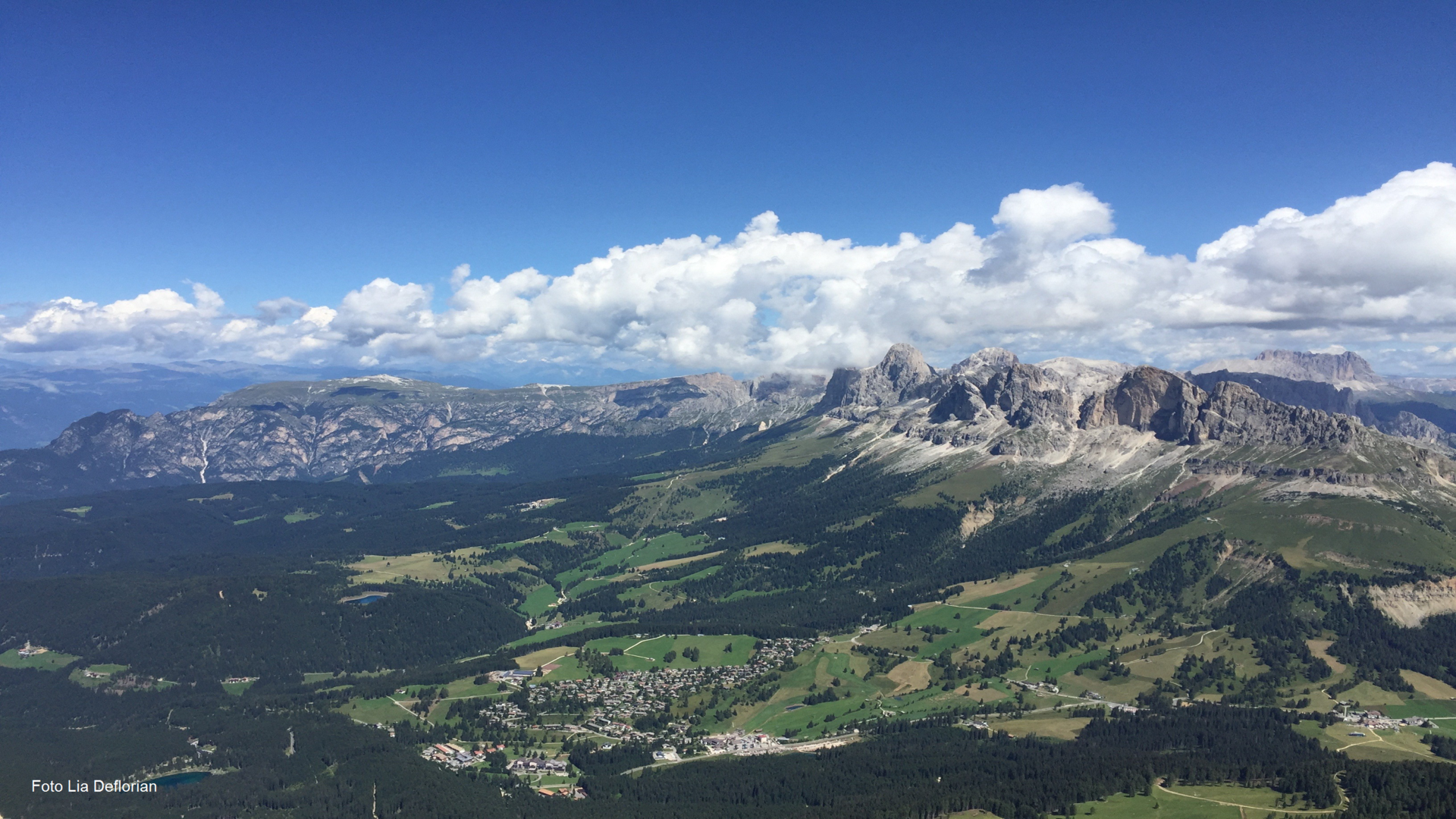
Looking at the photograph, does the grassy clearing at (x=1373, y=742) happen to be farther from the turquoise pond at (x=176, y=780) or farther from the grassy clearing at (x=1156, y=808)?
the turquoise pond at (x=176, y=780)

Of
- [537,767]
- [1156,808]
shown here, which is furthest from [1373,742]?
[537,767]

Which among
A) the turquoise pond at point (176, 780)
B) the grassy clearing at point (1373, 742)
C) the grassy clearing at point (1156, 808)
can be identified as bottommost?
the turquoise pond at point (176, 780)

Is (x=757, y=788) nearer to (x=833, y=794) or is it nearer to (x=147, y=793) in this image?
(x=833, y=794)

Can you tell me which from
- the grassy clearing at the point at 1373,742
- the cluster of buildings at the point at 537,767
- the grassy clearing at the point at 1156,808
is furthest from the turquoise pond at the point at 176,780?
the grassy clearing at the point at 1373,742

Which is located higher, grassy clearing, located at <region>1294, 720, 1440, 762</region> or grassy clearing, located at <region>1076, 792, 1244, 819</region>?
grassy clearing, located at <region>1076, 792, 1244, 819</region>

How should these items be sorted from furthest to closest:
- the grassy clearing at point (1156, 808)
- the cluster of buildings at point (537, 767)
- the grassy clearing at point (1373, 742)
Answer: the cluster of buildings at point (537, 767) < the grassy clearing at point (1373, 742) < the grassy clearing at point (1156, 808)

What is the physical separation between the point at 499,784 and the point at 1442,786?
16969 centimetres

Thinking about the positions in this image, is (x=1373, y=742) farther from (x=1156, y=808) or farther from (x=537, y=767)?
(x=537, y=767)

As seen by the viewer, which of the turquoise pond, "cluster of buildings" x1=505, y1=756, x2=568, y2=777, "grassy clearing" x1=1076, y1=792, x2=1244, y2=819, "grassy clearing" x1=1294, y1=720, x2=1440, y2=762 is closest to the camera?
"grassy clearing" x1=1076, y1=792, x2=1244, y2=819

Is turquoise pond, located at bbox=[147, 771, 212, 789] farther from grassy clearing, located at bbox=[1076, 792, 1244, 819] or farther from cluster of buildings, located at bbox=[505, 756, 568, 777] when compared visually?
grassy clearing, located at bbox=[1076, 792, 1244, 819]

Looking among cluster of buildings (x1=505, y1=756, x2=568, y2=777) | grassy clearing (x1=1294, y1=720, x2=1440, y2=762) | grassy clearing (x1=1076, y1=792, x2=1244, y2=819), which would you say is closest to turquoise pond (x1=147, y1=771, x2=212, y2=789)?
cluster of buildings (x1=505, y1=756, x2=568, y2=777)

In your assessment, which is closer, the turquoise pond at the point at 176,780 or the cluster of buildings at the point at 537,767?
the turquoise pond at the point at 176,780

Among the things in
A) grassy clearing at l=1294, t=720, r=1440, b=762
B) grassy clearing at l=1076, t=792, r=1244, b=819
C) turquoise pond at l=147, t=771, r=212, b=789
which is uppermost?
grassy clearing at l=1076, t=792, r=1244, b=819

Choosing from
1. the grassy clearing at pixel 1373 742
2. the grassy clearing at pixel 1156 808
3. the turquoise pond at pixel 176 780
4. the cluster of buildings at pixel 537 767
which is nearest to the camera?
the grassy clearing at pixel 1156 808
